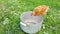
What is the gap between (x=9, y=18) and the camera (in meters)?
3.22

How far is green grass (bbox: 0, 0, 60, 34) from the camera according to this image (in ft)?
10.2

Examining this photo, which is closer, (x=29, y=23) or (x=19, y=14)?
(x=29, y=23)

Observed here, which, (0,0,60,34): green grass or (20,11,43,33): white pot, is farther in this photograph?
(0,0,60,34): green grass

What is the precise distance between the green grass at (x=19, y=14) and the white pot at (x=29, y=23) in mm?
127

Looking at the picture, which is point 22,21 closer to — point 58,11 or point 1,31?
point 1,31

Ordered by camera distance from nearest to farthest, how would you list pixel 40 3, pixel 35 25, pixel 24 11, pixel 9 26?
pixel 35 25, pixel 9 26, pixel 24 11, pixel 40 3

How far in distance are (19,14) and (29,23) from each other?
46cm

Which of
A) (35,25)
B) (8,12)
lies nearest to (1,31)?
(8,12)

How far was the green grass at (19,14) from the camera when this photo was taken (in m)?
3.10

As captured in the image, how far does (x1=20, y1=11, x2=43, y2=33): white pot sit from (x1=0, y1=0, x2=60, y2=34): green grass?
127mm

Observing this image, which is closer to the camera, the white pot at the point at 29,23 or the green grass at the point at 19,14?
the white pot at the point at 29,23

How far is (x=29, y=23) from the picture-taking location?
114 inches

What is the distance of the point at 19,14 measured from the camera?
3305 millimetres

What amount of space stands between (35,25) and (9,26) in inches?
19.3
